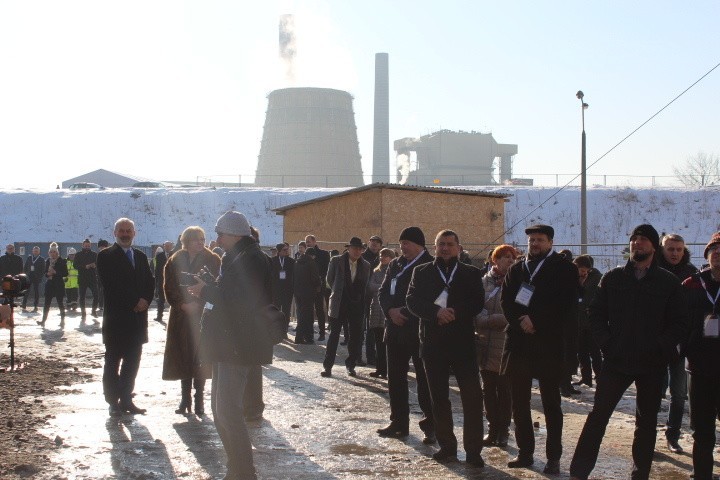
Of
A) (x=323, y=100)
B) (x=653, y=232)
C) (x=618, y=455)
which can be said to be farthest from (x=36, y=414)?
(x=323, y=100)

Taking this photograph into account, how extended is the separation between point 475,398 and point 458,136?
91210mm

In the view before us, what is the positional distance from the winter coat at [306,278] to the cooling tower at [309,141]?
2522 inches

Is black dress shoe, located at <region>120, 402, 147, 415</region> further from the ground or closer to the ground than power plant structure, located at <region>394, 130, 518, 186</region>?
closer to the ground

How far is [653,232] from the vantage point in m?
6.42

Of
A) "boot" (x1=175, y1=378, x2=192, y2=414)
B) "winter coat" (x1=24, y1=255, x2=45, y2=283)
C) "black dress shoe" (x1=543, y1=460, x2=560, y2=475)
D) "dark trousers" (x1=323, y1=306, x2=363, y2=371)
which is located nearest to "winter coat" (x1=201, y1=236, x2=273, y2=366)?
"black dress shoe" (x1=543, y1=460, x2=560, y2=475)

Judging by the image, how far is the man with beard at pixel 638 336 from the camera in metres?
6.26

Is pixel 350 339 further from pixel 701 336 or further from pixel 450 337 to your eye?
pixel 701 336

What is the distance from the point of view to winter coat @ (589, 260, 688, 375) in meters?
6.24

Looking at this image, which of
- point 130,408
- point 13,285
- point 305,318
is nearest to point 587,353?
point 130,408

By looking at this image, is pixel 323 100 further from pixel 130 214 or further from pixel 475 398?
pixel 475 398

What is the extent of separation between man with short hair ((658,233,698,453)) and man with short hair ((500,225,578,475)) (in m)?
1.07

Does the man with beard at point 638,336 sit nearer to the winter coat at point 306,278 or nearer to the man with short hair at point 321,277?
the winter coat at point 306,278

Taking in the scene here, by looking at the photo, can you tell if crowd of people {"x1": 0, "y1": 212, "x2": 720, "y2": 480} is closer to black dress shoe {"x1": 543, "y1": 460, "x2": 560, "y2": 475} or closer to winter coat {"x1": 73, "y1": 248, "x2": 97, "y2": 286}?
black dress shoe {"x1": 543, "y1": 460, "x2": 560, "y2": 475}

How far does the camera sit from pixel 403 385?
8.36m
